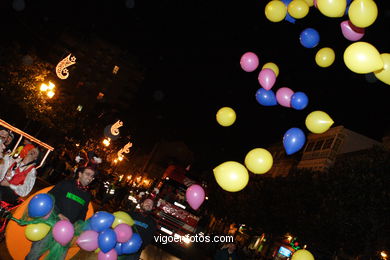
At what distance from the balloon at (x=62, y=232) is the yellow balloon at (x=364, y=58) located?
14.4ft

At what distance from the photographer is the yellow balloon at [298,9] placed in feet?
18.3

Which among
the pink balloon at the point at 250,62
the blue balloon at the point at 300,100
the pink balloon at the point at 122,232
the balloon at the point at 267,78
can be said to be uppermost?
the pink balloon at the point at 250,62

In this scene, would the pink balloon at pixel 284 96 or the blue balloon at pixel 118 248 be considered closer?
the blue balloon at pixel 118 248

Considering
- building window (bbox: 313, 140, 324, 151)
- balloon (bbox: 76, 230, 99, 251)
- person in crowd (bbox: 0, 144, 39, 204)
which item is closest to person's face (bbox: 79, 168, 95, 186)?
balloon (bbox: 76, 230, 99, 251)

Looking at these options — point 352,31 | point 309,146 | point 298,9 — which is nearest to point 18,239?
point 298,9

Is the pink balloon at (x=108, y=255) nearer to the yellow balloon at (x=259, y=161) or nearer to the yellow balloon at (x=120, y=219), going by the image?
the yellow balloon at (x=120, y=219)

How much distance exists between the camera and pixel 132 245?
5.04 meters

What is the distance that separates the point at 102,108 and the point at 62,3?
47.2 feet

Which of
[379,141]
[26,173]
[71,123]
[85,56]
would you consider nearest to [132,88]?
[85,56]

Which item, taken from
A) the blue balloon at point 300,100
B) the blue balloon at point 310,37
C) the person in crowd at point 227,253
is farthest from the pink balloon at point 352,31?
the person in crowd at point 227,253

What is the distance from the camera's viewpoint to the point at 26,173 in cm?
510

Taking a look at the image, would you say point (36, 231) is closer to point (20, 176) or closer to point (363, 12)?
point (20, 176)

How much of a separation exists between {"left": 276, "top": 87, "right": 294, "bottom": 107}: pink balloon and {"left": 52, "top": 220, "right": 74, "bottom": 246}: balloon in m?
4.50

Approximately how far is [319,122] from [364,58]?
158 cm
